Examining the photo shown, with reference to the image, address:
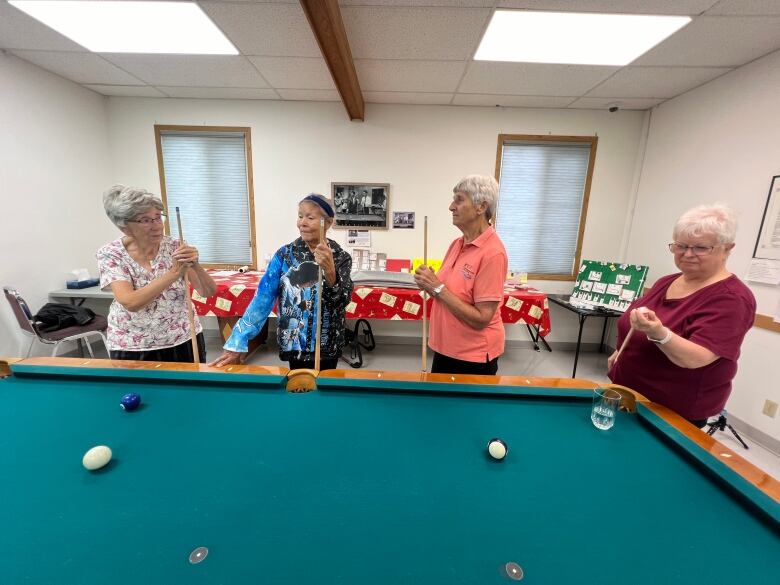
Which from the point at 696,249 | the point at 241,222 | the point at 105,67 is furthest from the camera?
the point at 241,222

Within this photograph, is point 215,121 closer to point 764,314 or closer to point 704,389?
point 704,389

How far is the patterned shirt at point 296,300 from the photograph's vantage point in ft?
5.02

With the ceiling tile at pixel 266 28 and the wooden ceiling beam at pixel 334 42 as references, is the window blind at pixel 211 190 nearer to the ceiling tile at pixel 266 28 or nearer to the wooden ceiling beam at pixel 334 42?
the ceiling tile at pixel 266 28

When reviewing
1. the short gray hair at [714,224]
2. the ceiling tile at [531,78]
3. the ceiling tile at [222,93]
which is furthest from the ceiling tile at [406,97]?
the short gray hair at [714,224]

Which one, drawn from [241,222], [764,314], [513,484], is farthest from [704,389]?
[241,222]

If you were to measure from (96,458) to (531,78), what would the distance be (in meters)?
3.60

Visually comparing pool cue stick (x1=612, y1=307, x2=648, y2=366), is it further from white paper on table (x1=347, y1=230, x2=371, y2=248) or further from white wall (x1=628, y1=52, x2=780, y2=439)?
white paper on table (x1=347, y1=230, x2=371, y2=248)

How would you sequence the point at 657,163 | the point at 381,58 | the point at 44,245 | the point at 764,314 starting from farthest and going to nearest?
the point at 657,163 → the point at 44,245 → the point at 381,58 → the point at 764,314

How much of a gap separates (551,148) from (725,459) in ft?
11.7

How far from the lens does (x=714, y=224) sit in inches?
43.1

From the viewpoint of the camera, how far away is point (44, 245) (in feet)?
10.0

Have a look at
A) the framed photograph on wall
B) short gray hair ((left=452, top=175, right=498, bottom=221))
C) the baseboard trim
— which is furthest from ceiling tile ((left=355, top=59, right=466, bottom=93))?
the baseboard trim

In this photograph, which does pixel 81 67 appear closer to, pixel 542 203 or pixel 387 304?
pixel 387 304

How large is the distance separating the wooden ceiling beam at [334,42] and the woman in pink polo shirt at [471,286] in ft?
4.37
